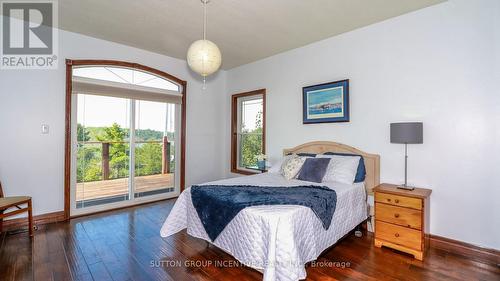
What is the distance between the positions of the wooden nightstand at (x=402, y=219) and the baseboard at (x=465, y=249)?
11.5 inches

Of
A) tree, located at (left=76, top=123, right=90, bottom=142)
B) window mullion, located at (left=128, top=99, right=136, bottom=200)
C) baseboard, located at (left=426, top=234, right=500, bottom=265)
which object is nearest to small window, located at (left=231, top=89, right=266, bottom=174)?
window mullion, located at (left=128, top=99, right=136, bottom=200)

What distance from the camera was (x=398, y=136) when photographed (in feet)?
8.52

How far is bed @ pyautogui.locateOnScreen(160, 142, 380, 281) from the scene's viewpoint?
1.74 m

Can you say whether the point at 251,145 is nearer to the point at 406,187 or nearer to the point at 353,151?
the point at 353,151

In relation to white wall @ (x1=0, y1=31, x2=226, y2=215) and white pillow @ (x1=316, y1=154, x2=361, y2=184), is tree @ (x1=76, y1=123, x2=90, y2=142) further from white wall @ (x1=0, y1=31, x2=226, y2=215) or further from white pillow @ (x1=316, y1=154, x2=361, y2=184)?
white pillow @ (x1=316, y1=154, x2=361, y2=184)

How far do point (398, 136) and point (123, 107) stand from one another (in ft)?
13.3

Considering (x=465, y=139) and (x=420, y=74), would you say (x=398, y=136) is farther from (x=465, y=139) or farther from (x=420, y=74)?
(x=420, y=74)

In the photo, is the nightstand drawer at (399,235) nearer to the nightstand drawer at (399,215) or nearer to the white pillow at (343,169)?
the nightstand drawer at (399,215)

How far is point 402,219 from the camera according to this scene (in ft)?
8.02

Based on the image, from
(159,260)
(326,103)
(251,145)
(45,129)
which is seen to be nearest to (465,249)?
→ (326,103)

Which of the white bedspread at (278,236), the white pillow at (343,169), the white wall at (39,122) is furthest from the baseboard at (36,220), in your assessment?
the white pillow at (343,169)

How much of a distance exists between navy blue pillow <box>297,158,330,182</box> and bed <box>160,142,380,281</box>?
0.78 feet

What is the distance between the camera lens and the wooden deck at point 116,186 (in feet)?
12.1

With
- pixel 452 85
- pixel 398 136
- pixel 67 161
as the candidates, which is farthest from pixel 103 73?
pixel 452 85
